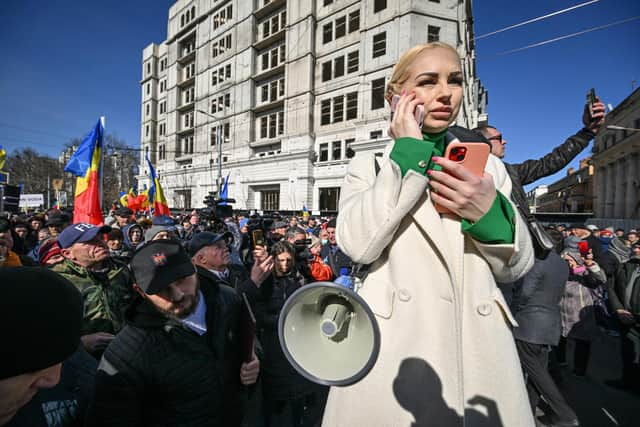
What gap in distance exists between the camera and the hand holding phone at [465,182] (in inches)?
37.9

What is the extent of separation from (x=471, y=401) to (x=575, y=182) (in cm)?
7257

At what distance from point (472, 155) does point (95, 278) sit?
368 centimetres

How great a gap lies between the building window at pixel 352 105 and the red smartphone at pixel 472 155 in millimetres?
25225

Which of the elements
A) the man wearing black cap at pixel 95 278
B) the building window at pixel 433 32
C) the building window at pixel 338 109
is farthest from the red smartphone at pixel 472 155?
the building window at pixel 338 109

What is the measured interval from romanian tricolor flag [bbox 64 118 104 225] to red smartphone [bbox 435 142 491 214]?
232 inches

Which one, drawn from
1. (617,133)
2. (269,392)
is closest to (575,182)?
(617,133)

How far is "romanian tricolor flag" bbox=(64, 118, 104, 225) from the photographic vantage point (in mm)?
5047

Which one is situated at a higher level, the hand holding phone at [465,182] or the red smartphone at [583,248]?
the hand holding phone at [465,182]

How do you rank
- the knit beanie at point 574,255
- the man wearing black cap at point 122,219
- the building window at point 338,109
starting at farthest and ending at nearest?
the building window at point 338,109 < the man wearing black cap at point 122,219 < the knit beanie at point 574,255

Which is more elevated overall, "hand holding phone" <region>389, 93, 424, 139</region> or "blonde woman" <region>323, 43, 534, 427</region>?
"hand holding phone" <region>389, 93, 424, 139</region>

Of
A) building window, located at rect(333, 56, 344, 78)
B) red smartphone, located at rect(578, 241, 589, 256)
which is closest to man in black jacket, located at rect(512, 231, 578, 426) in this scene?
red smartphone, located at rect(578, 241, 589, 256)

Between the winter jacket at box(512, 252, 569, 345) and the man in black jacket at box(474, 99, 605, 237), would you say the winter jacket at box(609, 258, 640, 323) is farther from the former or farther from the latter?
the man in black jacket at box(474, 99, 605, 237)

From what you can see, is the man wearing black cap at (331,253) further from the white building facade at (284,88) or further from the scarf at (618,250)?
A: the white building facade at (284,88)

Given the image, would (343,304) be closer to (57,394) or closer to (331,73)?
(57,394)
